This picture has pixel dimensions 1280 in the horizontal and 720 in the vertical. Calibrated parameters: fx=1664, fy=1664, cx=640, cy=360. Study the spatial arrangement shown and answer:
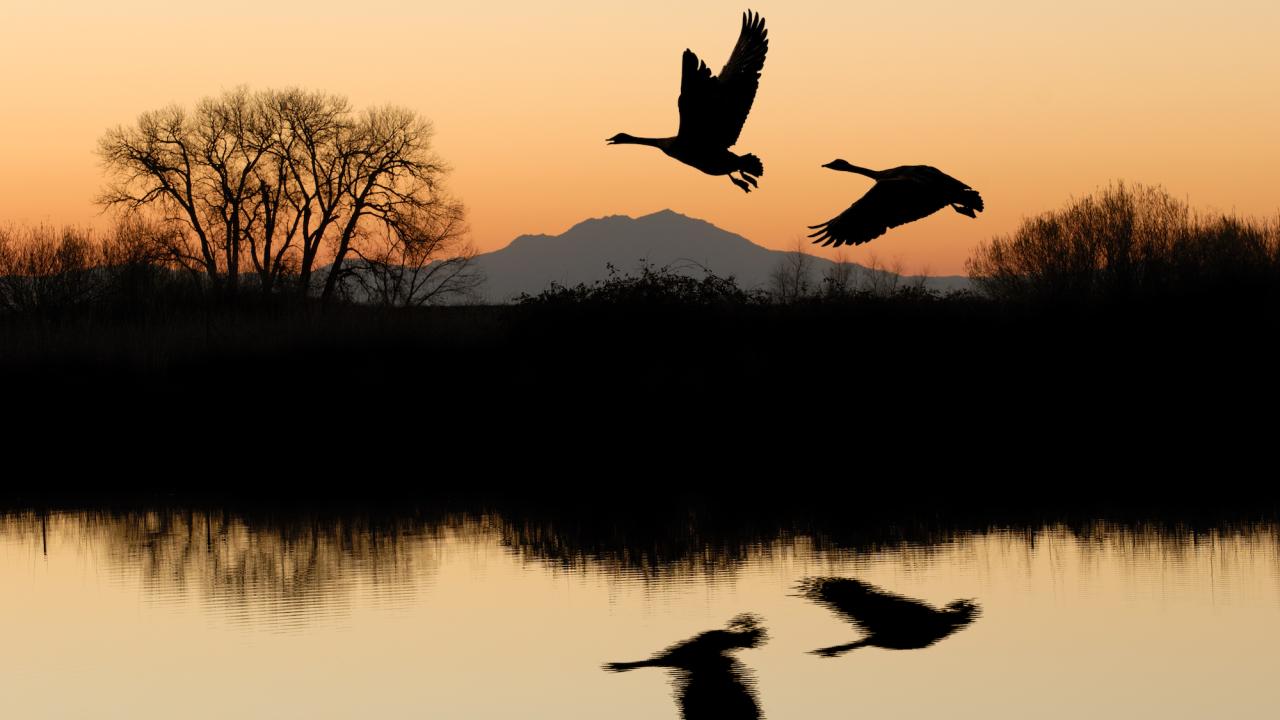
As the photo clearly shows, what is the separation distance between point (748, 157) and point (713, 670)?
4.19 metres

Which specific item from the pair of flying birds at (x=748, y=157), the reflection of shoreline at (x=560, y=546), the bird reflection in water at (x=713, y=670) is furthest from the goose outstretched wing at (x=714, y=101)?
the reflection of shoreline at (x=560, y=546)

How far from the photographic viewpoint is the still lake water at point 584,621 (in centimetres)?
1306

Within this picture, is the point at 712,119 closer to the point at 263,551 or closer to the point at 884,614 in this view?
the point at 884,614

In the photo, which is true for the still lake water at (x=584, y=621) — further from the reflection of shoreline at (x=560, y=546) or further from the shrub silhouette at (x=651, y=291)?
the shrub silhouette at (x=651, y=291)

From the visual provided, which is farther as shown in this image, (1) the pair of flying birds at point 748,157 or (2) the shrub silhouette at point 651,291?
(2) the shrub silhouette at point 651,291

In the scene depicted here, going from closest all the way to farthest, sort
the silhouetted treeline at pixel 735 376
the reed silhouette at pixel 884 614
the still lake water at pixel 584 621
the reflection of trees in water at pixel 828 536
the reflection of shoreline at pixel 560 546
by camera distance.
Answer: the still lake water at pixel 584 621
the reed silhouette at pixel 884 614
the reflection of shoreline at pixel 560 546
the reflection of trees in water at pixel 828 536
the silhouetted treeline at pixel 735 376

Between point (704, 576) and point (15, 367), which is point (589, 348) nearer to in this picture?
point (15, 367)

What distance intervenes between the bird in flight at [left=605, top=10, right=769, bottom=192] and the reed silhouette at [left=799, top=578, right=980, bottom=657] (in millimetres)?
4469

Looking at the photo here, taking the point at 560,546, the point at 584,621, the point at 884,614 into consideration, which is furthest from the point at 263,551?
the point at 884,614

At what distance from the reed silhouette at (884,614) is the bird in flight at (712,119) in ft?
14.7

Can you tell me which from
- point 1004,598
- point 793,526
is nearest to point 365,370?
point 793,526

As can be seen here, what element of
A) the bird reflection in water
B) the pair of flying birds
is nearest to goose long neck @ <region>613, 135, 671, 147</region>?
the pair of flying birds

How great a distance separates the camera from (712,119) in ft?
43.4

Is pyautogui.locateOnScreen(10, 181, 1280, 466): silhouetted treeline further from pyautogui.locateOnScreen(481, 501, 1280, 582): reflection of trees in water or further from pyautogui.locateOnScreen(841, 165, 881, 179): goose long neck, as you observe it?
pyautogui.locateOnScreen(841, 165, 881, 179): goose long neck
